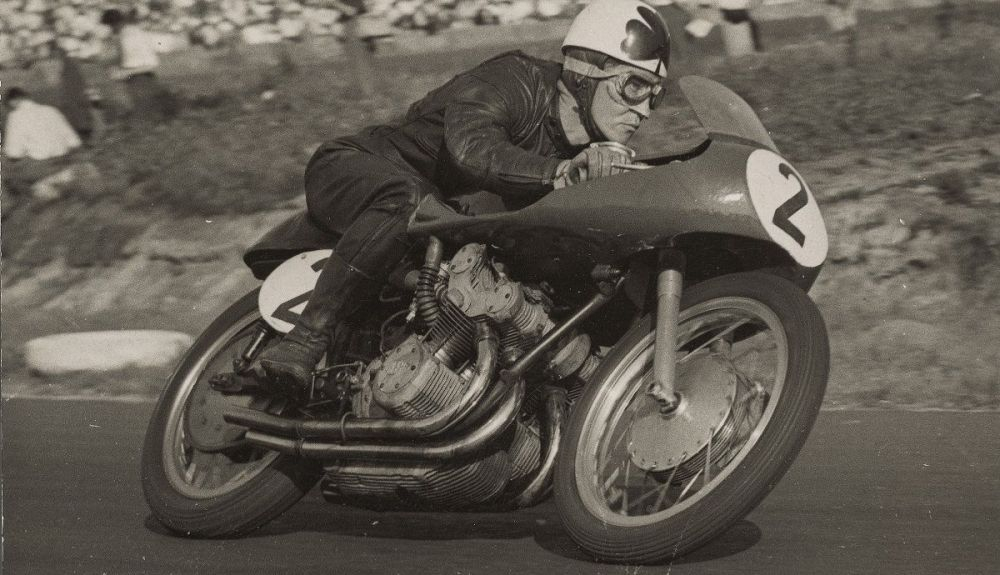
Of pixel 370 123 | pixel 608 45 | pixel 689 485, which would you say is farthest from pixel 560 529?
pixel 370 123

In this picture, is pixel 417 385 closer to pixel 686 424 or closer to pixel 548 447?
pixel 548 447

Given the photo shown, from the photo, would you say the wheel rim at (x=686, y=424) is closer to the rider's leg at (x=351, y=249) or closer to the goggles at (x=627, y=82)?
the goggles at (x=627, y=82)

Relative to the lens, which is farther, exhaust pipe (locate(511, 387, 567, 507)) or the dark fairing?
exhaust pipe (locate(511, 387, 567, 507))

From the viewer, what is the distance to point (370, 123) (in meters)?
10.5

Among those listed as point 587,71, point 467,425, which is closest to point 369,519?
point 467,425

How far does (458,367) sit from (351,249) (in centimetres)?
50

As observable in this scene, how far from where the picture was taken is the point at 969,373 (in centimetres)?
661

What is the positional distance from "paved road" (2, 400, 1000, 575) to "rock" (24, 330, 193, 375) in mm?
2131

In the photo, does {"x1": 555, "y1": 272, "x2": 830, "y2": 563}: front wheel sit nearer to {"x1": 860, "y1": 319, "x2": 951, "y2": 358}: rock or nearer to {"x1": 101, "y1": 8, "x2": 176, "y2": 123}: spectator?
{"x1": 860, "y1": 319, "x2": 951, "y2": 358}: rock

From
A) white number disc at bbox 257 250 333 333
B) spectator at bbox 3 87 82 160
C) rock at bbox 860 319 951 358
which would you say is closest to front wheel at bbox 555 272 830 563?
white number disc at bbox 257 250 333 333

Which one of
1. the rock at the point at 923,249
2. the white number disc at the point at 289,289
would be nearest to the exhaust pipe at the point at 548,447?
the white number disc at the point at 289,289

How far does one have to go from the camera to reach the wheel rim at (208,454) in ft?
16.2

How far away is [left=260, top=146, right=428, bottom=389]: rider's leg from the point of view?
4.59 meters

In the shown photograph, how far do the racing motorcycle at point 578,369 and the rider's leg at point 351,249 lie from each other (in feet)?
0.28
